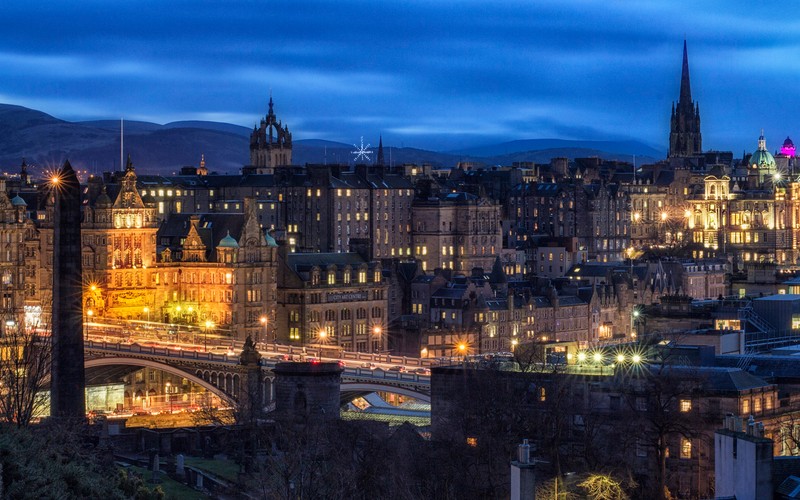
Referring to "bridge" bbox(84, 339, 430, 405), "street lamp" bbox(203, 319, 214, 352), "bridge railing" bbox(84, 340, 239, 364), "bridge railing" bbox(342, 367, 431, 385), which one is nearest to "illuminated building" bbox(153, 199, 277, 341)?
"street lamp" bbox(203, 319, 214, 352)

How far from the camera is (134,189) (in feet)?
550

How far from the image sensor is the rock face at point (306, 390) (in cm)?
10269

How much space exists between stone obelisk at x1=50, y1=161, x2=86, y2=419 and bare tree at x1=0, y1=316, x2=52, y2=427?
1.00m

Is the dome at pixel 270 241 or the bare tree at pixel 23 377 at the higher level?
the dome at pixel 270 241

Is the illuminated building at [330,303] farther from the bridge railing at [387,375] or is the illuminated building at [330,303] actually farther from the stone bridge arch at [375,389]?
the stone bridge arch at [375,389]

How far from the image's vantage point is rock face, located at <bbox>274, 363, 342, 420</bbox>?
103 m

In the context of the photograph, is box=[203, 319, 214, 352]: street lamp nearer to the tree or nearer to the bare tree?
the bare tree

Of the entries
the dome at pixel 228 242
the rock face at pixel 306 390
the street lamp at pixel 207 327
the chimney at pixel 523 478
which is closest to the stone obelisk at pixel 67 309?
the rock face at pixel 306 390

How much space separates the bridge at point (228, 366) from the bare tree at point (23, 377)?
477 cm

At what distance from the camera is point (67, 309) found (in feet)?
330

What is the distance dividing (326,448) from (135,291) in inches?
2913

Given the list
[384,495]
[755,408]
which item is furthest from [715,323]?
[384,495]

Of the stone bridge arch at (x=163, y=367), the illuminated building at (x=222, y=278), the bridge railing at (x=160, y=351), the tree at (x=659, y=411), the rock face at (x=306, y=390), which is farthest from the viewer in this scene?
the illuminated building at (x=222, y=278)

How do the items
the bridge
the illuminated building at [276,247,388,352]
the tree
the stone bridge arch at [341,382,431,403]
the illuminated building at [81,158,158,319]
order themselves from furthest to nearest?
the illuminated building at [276,247,388,352]
the illuminated building at [81,158,158,319]
the bridge
the stone bridge arch at [341,382,431,403]
the tree
